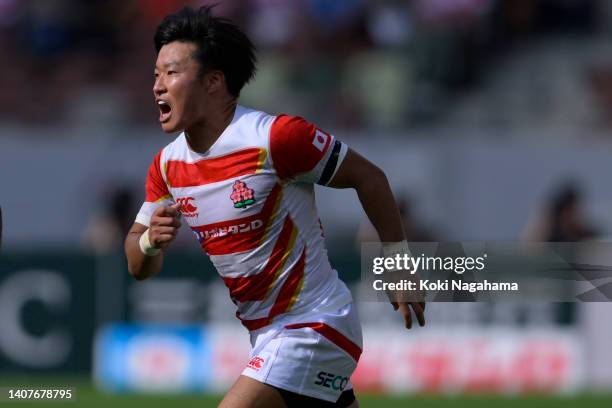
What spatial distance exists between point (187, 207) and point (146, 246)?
263 millimetres

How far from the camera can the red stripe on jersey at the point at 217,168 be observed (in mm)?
5816

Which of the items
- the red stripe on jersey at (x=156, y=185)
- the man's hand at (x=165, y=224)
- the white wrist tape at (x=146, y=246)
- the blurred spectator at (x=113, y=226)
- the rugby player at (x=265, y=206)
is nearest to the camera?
the man's hand at (x=165, y=224)

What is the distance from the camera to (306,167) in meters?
5.77

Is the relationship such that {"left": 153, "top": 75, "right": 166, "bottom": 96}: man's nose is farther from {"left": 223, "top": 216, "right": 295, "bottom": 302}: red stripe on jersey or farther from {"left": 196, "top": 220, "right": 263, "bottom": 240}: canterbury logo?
{"left": 223, "top": 216, "right": 295, "bottom": 302}: red stripe on jersey

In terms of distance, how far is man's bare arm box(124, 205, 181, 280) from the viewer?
567cm

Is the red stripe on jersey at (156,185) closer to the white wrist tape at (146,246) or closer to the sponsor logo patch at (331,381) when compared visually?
the white wrist tape at (146,246)

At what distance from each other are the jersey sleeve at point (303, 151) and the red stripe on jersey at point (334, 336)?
597 mm

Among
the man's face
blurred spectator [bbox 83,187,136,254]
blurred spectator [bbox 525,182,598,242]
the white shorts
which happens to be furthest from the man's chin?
blurred spectator [bbox 83,187,136,254]

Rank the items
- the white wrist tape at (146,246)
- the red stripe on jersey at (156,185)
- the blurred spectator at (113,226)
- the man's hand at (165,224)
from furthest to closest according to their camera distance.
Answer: the blurred spectator at (113,226) < the red stripe on jersey at (156,185) < the white wrist tape at (146,246) < the man's hand at (165,224)

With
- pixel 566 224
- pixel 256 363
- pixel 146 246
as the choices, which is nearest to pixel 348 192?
pixel 566 224

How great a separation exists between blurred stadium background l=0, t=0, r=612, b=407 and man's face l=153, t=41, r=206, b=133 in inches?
258

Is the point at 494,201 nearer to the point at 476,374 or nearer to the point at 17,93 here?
the point at 476,374

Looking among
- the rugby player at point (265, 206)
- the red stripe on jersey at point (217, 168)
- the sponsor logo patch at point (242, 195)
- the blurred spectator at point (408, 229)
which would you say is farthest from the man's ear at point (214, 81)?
the blurred spectator at point (408, 229)

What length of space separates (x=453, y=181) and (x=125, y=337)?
4.45 m
